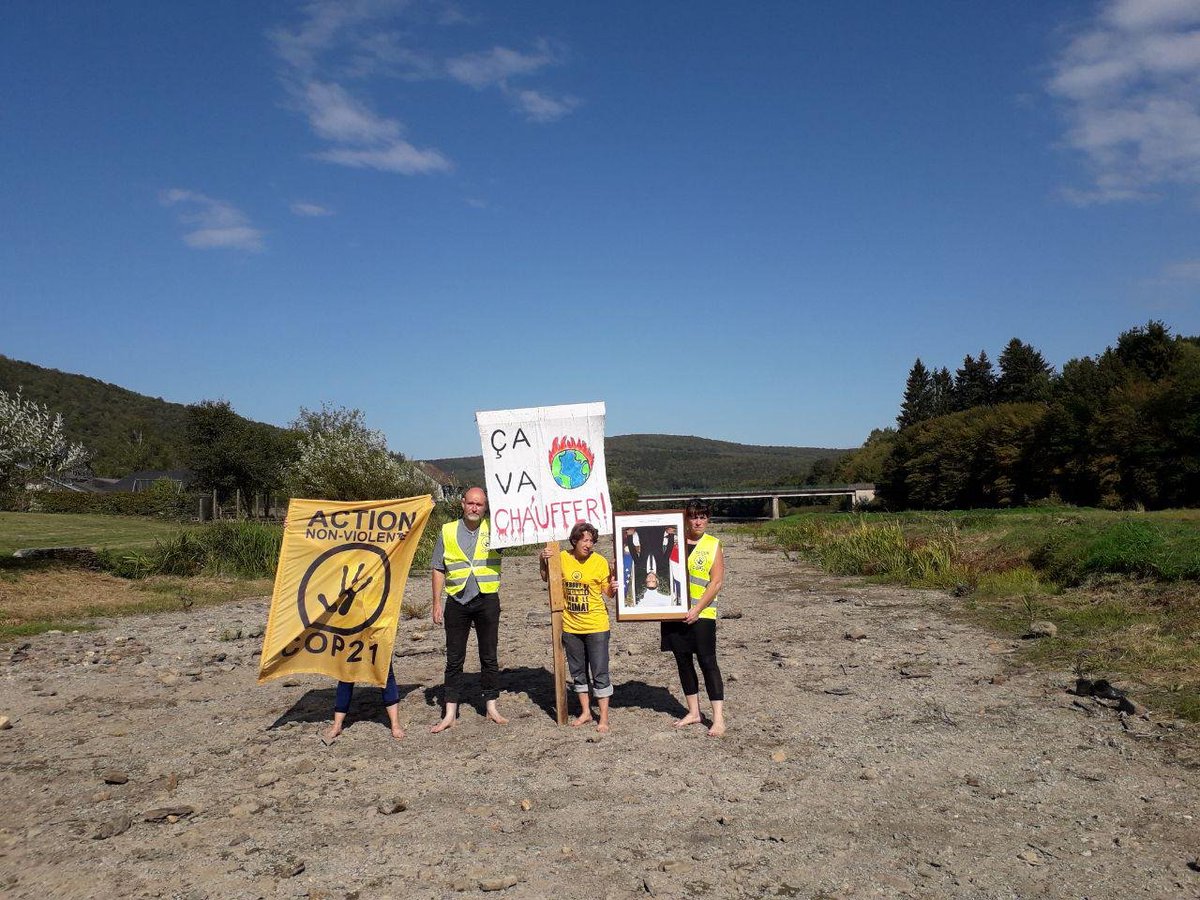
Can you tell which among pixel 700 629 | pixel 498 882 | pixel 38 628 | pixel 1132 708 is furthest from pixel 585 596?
pixel 38 628

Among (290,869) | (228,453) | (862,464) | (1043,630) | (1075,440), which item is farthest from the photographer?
(862,464)

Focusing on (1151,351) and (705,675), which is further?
(1151,351)

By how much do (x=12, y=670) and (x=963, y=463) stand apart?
8283 cm

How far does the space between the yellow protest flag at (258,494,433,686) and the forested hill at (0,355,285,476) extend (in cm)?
10828

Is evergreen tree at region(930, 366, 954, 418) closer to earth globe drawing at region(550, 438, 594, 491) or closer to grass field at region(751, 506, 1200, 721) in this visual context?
grass field at region(751, 506, 1200, 721)

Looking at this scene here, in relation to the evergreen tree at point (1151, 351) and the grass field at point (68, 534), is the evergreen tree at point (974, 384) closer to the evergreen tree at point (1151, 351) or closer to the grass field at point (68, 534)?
the evergreen tree at point (1151, 351)

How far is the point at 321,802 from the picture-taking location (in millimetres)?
Answer: 6562

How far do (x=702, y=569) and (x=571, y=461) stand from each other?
5.64 feet

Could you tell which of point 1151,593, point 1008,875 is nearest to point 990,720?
point 1008,875

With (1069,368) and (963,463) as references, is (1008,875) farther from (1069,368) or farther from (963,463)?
(1069,368)

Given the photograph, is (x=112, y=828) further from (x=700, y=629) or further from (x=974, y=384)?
(x=974, y=384)

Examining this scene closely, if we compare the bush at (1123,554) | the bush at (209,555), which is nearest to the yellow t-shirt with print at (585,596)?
the bush at (1123,554)

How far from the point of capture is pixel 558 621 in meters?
8.30

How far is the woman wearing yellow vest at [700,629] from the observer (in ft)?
26.3
